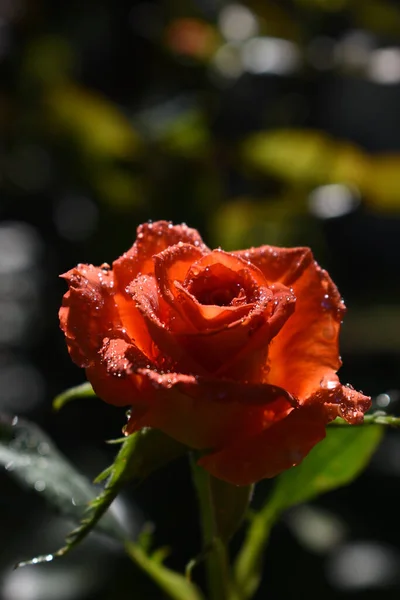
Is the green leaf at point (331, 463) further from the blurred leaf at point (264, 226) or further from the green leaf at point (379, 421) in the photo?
the blurred leaf at point (264, 226)

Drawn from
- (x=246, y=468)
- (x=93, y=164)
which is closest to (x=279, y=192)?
(x=93, y=164)

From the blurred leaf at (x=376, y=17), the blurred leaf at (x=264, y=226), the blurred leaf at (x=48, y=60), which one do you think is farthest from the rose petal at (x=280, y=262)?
the blurred leaf at (x=376, y=17)

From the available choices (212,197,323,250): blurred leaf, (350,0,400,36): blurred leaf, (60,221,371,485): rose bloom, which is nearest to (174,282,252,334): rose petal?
(60,221,371,485): rose bloom

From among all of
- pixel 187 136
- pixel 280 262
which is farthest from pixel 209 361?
pixel 187 136

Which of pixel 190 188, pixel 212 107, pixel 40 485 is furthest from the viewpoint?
pixel 212 107

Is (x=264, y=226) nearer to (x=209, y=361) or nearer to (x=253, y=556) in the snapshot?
(x=253, y=556)
